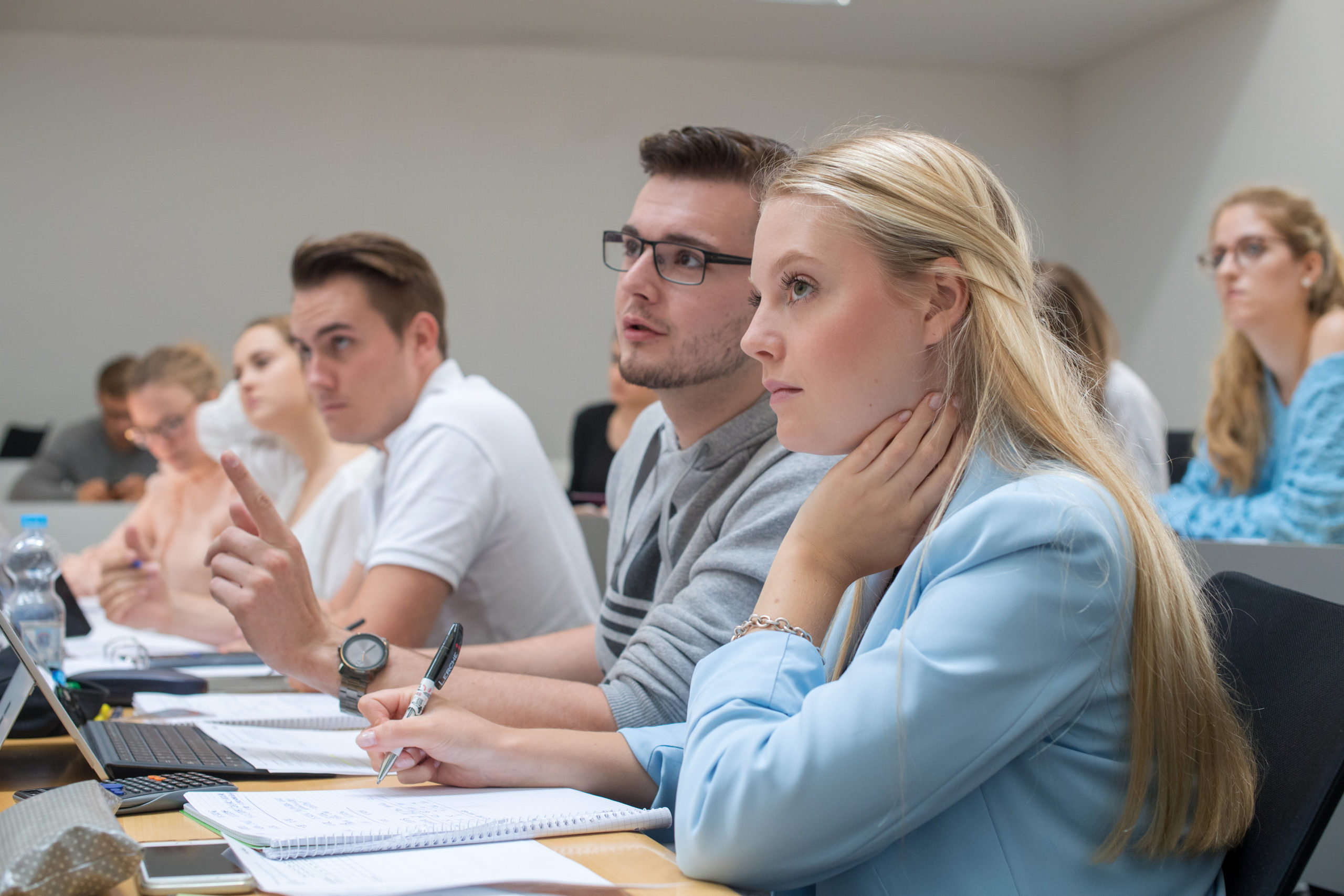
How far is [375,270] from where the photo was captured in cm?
223

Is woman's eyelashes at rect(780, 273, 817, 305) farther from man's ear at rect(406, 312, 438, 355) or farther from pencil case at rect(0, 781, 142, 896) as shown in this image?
man's ear at rect(406, 312, 438, 355)

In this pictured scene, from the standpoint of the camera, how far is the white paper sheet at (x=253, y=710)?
1455mm

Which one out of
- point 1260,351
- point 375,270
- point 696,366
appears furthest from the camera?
point 1260,351

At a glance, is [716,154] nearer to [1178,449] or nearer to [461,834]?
[461,834]

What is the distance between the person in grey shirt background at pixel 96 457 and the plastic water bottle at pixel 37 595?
125 inches

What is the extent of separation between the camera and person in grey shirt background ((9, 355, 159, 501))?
5.31 m

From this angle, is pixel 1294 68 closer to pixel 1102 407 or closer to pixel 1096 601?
pixel 1102 407

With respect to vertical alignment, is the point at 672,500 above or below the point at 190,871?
above

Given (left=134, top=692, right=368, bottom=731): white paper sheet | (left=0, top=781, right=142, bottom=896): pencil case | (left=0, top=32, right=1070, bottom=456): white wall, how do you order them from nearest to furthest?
(left=0, top=781, right=142, bottom=896): pencil case
(left=134, top=692, right=368, bottom=731): white paper sheet
(left=0, top=32, right=1070, bottom=456): white wall

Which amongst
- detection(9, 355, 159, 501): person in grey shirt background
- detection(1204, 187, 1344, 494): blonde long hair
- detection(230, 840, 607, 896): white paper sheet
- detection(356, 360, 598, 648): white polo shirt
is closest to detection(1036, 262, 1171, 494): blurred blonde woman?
detection(1204, 187, 1344, 494): blonde long hair

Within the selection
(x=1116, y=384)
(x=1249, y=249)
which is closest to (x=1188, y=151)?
(x=1116, y=384)

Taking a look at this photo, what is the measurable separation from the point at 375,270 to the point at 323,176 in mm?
4614

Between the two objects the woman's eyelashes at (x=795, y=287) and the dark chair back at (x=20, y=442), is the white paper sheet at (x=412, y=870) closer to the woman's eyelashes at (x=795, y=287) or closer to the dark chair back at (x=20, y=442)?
the woman's eyelashes at (x=795, y=287)

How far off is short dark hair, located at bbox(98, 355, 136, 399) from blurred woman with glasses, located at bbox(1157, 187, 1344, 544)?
474cm
